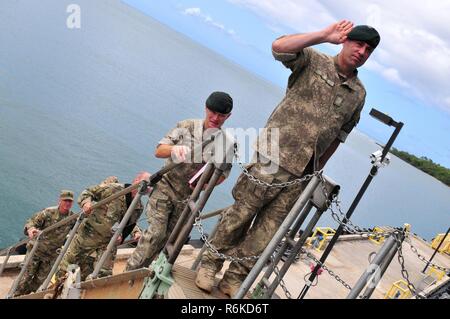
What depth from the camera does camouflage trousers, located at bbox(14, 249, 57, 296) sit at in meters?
7.80

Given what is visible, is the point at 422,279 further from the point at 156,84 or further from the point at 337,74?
the point at 156,84

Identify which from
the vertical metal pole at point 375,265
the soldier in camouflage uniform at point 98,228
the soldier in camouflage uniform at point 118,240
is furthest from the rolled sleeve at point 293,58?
the soldier in camouflage uniform at point 98,228

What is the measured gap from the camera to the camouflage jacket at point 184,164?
4543 mm

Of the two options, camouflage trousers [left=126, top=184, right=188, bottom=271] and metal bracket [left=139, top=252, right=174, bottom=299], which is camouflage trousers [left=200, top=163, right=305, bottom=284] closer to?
metal bracket [left=139, top=252, right=174, bottom=299]

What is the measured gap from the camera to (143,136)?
52.4 m

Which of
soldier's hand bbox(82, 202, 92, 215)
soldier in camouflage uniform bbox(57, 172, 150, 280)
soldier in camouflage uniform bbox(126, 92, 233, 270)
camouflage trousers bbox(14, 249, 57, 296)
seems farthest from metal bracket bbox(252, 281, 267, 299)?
camouflage trousers bbox(14, 249, 57, 296)

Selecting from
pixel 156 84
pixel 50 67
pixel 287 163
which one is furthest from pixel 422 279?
pixel 156 84

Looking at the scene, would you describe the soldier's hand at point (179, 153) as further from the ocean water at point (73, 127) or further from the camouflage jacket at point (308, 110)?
the ocean water at point (73, 127)

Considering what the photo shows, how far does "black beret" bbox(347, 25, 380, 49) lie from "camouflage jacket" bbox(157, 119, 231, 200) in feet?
5.79

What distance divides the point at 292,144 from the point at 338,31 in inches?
42.9

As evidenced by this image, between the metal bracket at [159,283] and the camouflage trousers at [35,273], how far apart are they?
17.8ft

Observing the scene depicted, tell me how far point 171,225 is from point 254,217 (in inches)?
48.7

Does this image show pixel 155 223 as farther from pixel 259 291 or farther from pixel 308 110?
pixel 308 110
